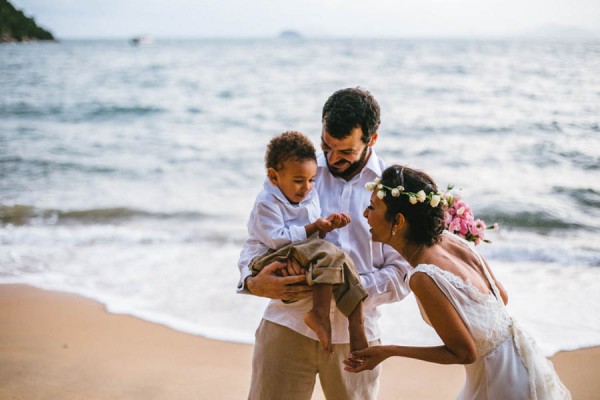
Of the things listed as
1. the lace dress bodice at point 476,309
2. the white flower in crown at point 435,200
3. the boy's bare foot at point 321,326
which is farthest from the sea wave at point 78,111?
the lace dress bodice at point 476,309

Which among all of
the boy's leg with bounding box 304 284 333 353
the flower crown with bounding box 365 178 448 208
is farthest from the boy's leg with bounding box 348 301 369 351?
the flower crown with bounding box 365 178 448 208

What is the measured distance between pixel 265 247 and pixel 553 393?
4.91 feet

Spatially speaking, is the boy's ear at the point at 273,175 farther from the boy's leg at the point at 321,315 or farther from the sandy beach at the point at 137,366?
the sandy beach at the point at 137,366

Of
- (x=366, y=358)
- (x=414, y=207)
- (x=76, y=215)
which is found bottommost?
(x=76, y=215)

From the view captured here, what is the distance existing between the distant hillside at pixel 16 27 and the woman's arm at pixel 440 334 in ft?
126

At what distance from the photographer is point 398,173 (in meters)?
2.52

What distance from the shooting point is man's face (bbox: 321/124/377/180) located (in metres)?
2.61

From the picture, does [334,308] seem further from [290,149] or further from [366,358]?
[290,149]

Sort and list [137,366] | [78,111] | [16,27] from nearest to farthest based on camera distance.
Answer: [137,366] → [78,111] → [16,27]

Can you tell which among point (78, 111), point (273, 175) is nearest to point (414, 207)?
point (273, 175)

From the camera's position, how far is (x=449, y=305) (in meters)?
2.39

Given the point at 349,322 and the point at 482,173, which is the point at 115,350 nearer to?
the point at 349,322

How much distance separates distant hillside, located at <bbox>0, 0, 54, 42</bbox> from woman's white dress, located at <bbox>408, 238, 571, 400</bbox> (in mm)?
38354

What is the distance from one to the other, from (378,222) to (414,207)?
17cm
